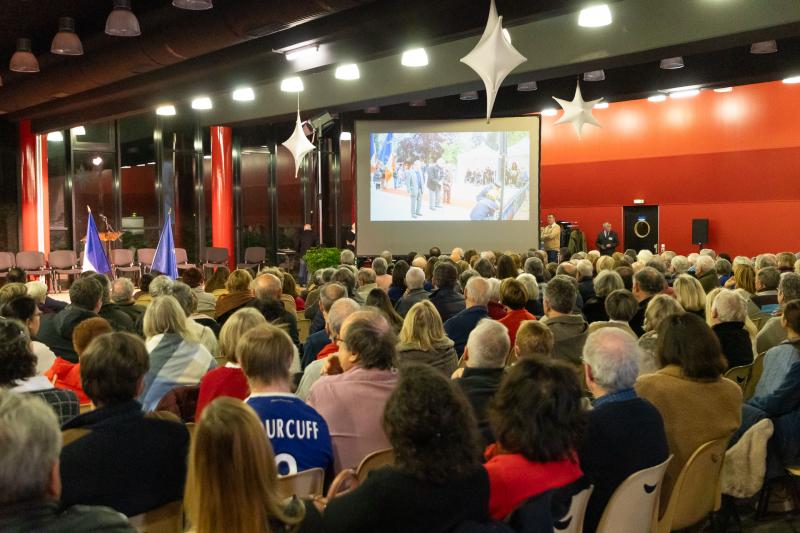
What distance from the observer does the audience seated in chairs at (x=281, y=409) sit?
279 centimetres

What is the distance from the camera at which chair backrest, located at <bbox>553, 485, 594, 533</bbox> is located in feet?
8.36

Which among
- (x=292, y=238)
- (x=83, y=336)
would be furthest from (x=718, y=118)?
(x=83, y=336)

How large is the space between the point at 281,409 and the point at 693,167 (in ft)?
54.5

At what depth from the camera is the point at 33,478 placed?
1.64m

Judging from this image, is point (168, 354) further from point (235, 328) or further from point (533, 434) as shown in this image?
point (533, 434)

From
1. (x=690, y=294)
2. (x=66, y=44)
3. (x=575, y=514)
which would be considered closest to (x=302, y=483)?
(x=575, y=514)

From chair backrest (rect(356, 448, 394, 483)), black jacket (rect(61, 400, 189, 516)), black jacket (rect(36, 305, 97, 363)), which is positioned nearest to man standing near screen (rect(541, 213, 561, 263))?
black jacket (rect(36, 305, 97, 363))

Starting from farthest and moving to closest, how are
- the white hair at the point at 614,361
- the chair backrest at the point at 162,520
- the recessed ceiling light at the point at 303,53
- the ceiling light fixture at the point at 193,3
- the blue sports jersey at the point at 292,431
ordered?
1. the recessed ceiling light at the point at 303,53
2. the ceiling light fixture at the point at 193,3
3. the white hair at the point at 614,361
4. the blue sports jersey at the point at 292,431
5. the chair backrest at the point at 162,520

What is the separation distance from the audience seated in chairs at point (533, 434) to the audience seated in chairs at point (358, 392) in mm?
794

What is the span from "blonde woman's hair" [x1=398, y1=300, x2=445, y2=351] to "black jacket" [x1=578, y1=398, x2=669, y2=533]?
1.66 metres

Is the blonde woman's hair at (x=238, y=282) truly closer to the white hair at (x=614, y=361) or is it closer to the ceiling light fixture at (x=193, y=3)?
the ceiling light fixture at (x=193, y=3)

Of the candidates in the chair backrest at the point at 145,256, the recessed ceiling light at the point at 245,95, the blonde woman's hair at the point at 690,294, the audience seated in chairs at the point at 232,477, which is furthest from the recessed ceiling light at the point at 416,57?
the audience seated in chairs at the point at 232,477

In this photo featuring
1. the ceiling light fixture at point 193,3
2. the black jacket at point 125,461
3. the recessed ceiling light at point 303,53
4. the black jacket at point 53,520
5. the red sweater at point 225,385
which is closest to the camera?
the black jacket at point 53,520

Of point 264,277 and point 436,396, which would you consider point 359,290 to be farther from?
point 436,396
